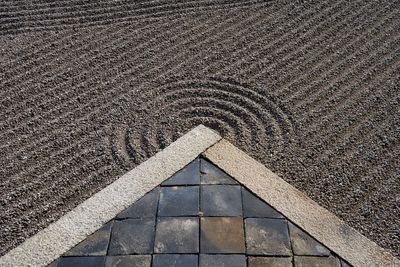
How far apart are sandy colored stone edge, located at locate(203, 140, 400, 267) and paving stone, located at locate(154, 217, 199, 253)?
0.64 m

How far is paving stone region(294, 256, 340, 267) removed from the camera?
344cm

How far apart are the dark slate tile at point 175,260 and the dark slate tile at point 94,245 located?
41 cm

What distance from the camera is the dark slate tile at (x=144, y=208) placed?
12.3 ft

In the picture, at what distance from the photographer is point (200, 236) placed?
3.59 metres

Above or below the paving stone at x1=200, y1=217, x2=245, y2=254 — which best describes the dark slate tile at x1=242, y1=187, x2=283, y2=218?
below

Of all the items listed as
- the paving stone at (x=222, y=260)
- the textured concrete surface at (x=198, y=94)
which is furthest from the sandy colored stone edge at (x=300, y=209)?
the paving stone at (x=222, y=260)

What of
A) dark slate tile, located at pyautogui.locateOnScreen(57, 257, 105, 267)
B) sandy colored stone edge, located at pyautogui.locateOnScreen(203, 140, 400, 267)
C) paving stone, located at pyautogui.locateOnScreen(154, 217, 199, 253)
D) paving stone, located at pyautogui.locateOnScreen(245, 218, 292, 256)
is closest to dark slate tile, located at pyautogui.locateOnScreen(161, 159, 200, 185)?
sandy colored stone edge, located at pyautogui.locateOnScreen(203, 140, 400, 267)

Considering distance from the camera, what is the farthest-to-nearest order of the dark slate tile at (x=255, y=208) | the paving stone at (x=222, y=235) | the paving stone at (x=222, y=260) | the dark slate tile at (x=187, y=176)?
the dark slate tile at (x=187, y=176), the dark slate tile at (x=255, y=208), the paving stone at (x=222, y=235), the paving stone at (x=222, y=260)

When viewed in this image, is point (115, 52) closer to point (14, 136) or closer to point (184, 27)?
point (184, 27)

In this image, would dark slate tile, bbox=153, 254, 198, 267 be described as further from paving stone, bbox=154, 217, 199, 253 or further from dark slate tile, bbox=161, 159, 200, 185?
dark slate tile, bbox=161, 159, 200, 185

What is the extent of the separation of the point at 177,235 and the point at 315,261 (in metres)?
1.05

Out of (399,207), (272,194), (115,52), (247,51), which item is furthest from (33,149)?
(399,207)

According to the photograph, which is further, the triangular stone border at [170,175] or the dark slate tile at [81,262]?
the triangular stone border at [170,175]

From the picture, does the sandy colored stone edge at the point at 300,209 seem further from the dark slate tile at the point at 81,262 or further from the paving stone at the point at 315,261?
the dark slate tile at the point at 81,262
